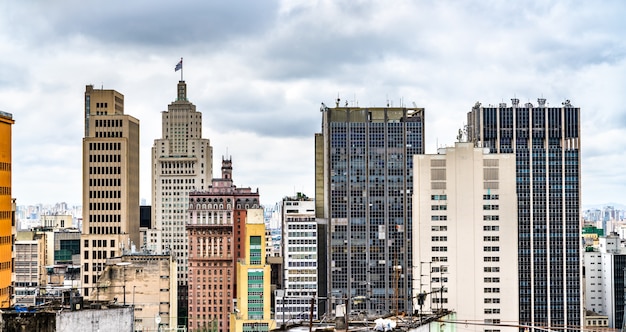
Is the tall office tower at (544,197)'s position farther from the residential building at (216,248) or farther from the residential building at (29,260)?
the residential building at (29,260)

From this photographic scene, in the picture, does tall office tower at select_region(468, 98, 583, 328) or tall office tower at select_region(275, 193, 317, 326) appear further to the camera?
tall office tower at select_region(275, 193, 317, 326)

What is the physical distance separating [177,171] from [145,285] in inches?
2330

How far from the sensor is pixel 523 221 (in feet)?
271

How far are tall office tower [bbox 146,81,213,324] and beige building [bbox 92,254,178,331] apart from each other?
Answer: 40551mm

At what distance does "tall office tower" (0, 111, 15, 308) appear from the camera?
44.2 meters

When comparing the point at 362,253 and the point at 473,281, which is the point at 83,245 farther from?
the point at 473,281

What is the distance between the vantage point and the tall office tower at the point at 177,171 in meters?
134

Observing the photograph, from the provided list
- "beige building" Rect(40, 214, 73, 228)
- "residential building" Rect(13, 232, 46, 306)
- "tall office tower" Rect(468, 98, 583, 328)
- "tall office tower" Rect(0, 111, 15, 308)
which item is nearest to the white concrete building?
"tall office tower" Rect(468, 98, 583, 328)

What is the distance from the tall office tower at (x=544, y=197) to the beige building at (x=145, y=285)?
101ft

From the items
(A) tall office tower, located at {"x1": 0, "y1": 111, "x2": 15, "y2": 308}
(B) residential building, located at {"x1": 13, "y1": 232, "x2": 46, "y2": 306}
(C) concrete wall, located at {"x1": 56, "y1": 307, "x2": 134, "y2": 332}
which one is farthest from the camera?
(B) residential building, located at {"x1": 13, "y1": 232, "x2": 46, "y2": 306}

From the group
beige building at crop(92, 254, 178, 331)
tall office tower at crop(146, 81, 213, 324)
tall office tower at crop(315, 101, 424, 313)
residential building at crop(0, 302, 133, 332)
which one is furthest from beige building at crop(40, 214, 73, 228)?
residential building at crop(0, 302, 133, 332)

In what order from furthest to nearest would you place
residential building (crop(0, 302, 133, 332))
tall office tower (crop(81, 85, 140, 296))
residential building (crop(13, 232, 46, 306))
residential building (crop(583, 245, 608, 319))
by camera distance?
residential building (crop(13, 232, 46, 306)) → residential building (crop(583, 245, 608, 319)) → tall office tower (crop(81, 85, 140, 296)) → residential building (crop(0, 302, 133, 332))

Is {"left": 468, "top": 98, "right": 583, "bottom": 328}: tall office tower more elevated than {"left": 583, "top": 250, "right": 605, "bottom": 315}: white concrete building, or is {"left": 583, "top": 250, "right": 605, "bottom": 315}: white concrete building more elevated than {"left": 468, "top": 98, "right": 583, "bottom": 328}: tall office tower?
{"left": 468, "top": 98, "right": 583, "bottom": 328}: tall office tower

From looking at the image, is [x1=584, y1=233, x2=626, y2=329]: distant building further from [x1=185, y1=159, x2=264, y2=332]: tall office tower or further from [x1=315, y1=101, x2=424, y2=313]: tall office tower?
[x1=185, y1=159, x2=264, y2=332]: tall office tower
